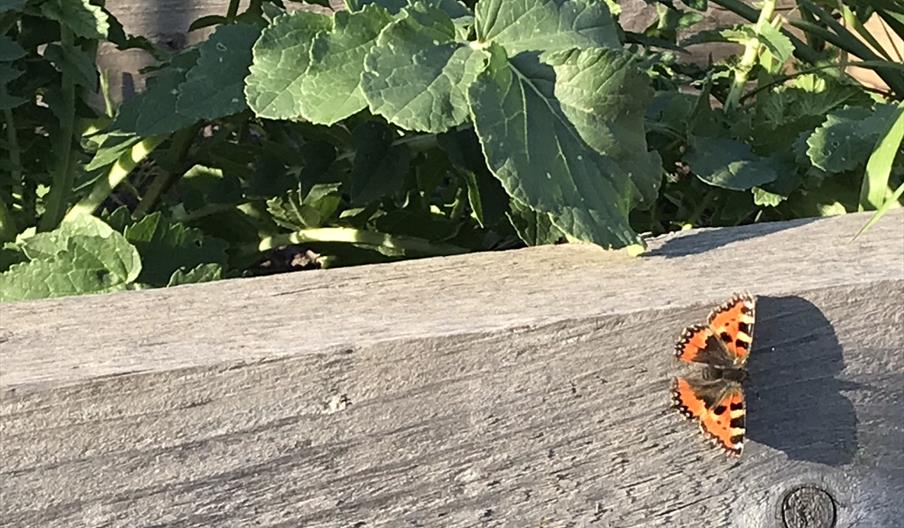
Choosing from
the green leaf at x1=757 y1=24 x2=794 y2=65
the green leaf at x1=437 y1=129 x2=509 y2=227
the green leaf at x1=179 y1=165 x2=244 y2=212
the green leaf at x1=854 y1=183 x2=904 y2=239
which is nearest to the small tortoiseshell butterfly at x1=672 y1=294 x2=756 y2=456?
the green leaf at x1=854 y1=183 x2=904 y2=239

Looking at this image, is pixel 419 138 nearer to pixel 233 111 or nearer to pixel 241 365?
pixel 233 111

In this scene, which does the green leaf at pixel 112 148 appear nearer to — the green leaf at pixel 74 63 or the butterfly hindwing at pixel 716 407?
the green leaf at pixel 74 63

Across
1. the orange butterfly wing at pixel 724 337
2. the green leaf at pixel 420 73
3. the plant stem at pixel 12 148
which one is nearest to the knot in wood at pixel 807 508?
the orange butterfly wing at pixel 724 337

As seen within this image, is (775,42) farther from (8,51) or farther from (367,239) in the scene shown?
(8,51)

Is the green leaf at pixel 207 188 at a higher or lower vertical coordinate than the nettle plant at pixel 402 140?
lower

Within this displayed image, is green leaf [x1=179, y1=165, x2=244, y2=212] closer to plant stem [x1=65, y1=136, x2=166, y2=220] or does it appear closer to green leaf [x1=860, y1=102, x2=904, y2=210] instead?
plant stem [x1=65, y1=136, x2=166, y2=220]

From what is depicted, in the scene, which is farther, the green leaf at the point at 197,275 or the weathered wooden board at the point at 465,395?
the green leaf at the point at 197,275
